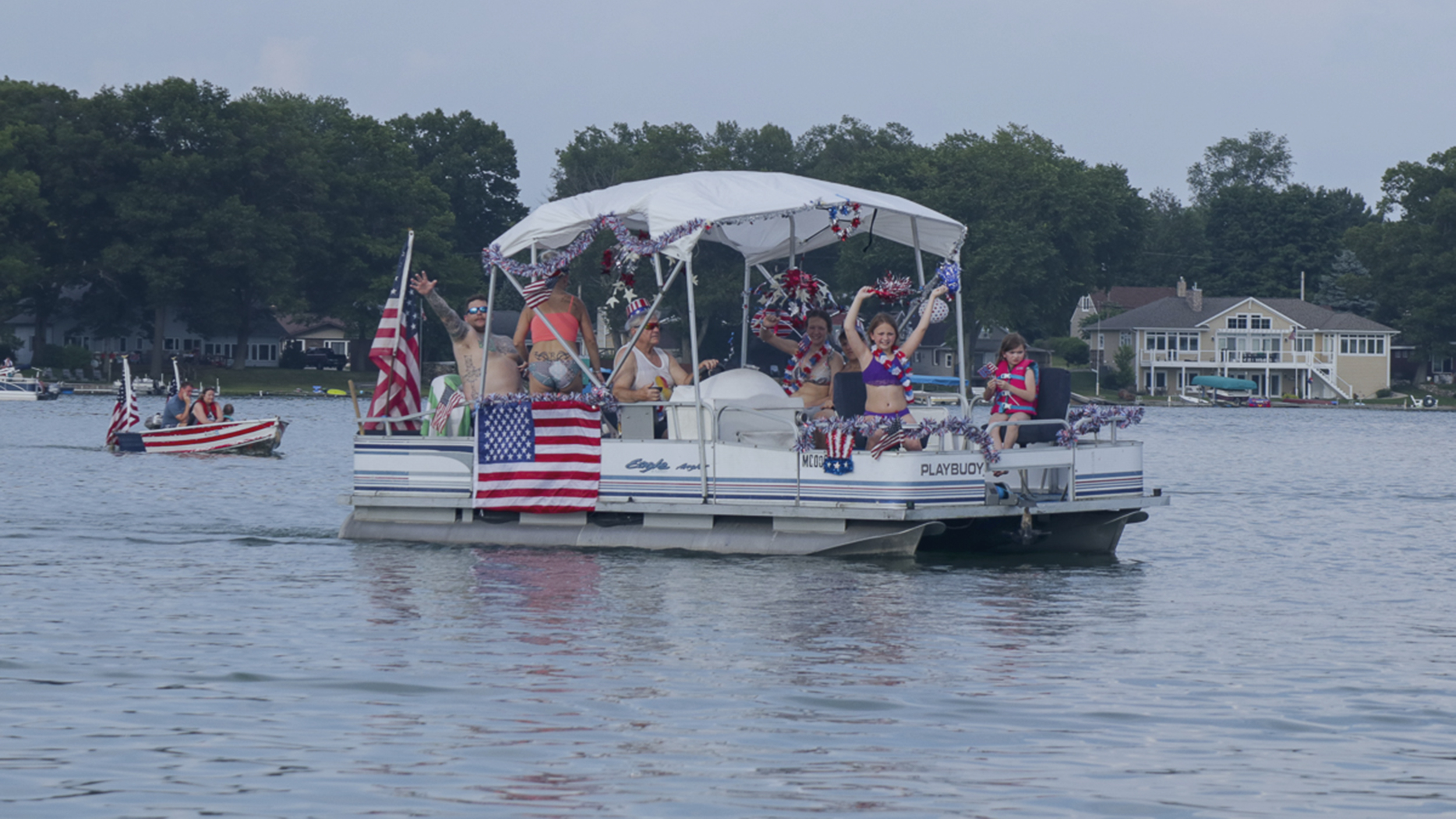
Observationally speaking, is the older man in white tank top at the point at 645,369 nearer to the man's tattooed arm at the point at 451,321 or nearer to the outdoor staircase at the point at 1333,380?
the man's tattooed arm at the point at 451,321

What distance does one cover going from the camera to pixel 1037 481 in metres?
17.9

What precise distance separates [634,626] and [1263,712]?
4824 mm

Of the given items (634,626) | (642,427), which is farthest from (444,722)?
(642,427)

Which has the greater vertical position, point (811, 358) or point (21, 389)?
point (21, 389)

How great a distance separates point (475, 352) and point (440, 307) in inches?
25.9

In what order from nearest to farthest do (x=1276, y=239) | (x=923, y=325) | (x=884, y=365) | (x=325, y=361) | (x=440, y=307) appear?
(x=923, y=325), (x=884, y=365), (x=440, y=307), (x=325, y=361), (x=1276, y=239)

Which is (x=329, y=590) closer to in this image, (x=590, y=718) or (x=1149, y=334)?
(x=590, y=718)

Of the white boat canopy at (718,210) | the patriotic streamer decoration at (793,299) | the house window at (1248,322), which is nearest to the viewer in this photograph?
the white boat canopy at (718,210)

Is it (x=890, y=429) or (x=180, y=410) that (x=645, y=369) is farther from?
(x=180, y=410)

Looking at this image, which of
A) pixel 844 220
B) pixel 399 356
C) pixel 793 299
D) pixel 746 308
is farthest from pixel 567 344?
pixel 746 308

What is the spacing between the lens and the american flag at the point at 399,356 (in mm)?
19156

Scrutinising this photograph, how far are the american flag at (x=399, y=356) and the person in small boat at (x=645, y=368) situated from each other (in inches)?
96.1

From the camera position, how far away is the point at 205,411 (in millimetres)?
40406

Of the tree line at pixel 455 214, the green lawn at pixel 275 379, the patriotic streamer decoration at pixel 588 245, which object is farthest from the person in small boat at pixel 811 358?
the green lawn at pixel 275 379
